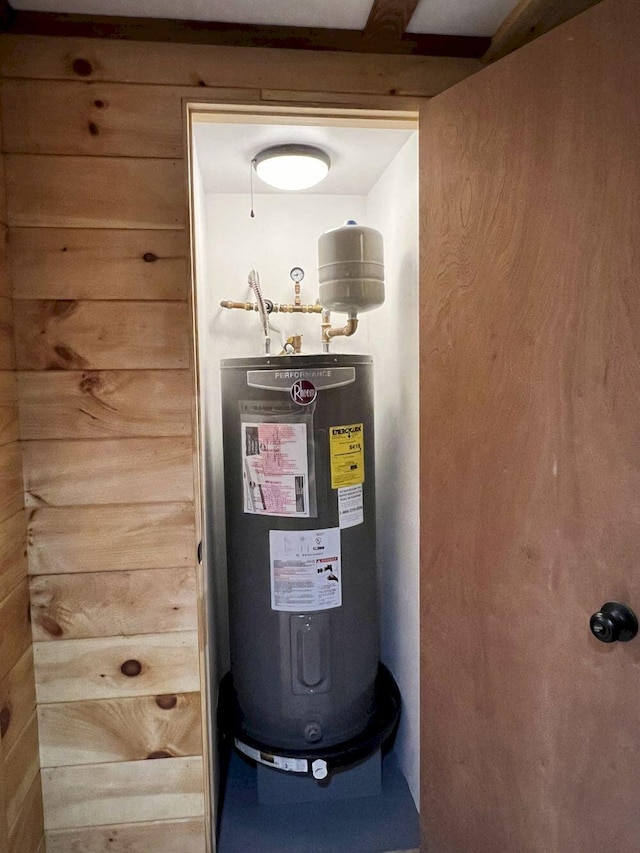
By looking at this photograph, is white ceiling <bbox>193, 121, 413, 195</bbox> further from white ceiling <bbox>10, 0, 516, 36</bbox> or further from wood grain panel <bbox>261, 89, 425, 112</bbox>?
white ceiling <bbox>10, 0, 516, 36</bbox>

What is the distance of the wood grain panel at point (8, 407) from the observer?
1031 millimetres

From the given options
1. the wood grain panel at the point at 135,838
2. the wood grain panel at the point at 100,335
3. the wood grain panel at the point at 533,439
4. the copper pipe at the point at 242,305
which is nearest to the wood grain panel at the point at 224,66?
the wood grain panel at the point at 533,439

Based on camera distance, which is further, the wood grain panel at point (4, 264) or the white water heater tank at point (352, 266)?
the white water heater tank at point (352, 266)

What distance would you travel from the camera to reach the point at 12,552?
1059mm

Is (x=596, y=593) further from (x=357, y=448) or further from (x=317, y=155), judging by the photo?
(x=317, y=155)

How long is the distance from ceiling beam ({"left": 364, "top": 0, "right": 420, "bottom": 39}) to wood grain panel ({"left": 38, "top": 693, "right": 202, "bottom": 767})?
152 centimetres

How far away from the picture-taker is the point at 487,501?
109 centimetres

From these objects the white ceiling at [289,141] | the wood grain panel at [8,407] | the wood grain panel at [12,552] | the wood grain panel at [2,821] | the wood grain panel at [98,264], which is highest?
the white ceiling at [289,141]

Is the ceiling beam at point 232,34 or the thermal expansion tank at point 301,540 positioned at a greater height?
the ceiling beam at point 232,34

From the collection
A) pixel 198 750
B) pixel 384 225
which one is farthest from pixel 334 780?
pixel 384 225

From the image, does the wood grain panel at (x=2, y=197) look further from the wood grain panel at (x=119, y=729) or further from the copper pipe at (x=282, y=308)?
the wood grain panel at (x=119, y=729)

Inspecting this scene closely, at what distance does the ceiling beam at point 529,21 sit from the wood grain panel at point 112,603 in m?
1.36

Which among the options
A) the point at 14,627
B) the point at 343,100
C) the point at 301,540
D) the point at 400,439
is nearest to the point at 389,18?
the point at 343,100

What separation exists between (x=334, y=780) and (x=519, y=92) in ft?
6.01
